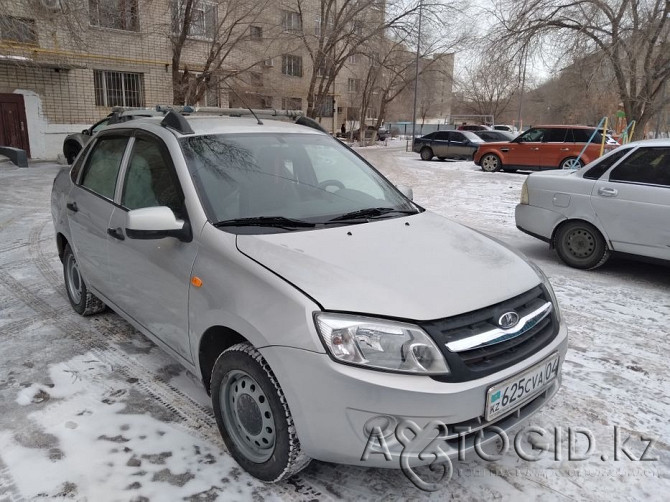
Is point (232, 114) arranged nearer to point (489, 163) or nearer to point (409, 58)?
point (489, 163)

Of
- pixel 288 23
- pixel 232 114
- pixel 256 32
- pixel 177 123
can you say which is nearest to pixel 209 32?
pixel 256 32

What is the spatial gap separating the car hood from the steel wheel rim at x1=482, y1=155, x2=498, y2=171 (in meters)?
16.4

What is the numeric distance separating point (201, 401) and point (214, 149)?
5.03ft

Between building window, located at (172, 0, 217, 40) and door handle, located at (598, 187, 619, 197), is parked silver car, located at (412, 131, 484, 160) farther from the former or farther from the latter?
door handle, located at (598, 187, 619, 197)

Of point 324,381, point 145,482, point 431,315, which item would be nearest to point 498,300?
point 431,315

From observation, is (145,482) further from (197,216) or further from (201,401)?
(197,216)

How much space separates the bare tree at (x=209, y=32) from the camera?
19.0 metres

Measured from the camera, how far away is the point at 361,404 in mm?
2037

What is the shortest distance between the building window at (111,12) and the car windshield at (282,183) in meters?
11.7

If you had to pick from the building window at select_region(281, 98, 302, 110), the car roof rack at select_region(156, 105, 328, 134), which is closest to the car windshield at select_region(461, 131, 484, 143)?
the building window at select_region(281, 98, 302, 110)

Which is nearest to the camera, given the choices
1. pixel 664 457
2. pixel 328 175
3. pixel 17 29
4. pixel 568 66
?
pixel 664 457

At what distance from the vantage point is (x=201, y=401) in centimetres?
317

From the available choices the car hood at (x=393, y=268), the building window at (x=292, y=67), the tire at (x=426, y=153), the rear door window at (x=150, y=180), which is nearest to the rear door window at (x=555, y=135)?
the tire at (x=426, y=153)

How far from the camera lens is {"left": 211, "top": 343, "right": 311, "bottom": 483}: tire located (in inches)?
88.9
